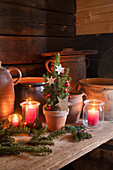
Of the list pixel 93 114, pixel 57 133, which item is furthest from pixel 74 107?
pixel 57 133

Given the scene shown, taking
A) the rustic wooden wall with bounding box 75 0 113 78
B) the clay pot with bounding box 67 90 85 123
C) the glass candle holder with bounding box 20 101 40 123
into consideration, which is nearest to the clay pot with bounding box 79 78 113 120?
the clay pot with bounding box 67 90 85 123

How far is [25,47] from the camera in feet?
5.92

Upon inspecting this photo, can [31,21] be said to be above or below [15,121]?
above

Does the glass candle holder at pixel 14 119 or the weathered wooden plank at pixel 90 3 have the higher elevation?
the weathered wooden plank at pixel 90 3

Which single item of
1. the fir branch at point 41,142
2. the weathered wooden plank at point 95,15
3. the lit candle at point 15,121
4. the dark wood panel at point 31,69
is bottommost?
the fir branch at point 41,142

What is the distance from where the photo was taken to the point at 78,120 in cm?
147

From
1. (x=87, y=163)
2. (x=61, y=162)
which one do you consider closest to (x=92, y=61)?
(x=87, y=163)

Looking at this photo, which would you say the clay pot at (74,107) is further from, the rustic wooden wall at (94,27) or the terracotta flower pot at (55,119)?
the rustic wooden wall at (94,27)

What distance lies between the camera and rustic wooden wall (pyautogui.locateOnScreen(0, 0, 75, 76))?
1681mm

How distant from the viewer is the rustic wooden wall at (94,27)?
6.27 ft

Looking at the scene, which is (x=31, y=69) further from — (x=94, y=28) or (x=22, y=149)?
(x=22, y=149)

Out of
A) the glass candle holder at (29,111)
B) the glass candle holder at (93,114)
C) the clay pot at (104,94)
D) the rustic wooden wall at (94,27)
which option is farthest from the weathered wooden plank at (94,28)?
the glass candle holder at (29,111)

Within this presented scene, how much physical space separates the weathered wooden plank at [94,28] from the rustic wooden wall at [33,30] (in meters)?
0.09

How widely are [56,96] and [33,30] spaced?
2.63ft
